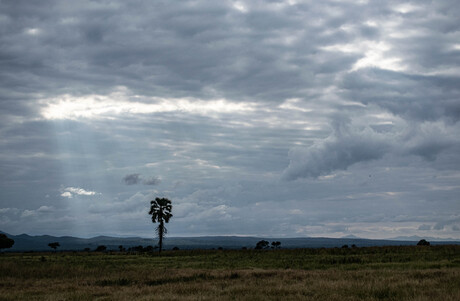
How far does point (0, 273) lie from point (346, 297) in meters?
29.6

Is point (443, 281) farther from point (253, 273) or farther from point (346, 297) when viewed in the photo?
point (253, 273)

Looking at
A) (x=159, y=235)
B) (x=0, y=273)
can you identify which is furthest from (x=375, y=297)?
(x=159, y=235)

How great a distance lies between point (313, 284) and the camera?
23.8 metres

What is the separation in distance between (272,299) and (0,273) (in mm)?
26915

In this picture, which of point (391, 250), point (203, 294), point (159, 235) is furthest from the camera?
point (159, 235)

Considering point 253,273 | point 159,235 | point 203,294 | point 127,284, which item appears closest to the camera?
point 203,294

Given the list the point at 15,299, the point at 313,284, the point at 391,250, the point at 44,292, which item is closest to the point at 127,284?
the point at 44,292

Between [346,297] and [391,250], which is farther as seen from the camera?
[391,250]

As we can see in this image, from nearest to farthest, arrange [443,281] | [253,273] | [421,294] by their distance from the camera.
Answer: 1. [421,294]
2. [443,281]
3. [253,273]

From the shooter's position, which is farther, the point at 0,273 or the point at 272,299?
the point at 0,273

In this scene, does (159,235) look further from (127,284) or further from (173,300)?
(173,300)

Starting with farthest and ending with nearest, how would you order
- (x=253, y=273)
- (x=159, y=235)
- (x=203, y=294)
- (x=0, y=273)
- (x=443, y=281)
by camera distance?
(x=159, y=235)
(x=0, y=273)
(x=253, y=273)
(x=443, y=281)
(x=203, y=294)

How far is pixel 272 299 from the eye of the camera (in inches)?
771

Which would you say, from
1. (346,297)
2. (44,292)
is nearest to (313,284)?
(346,297)
